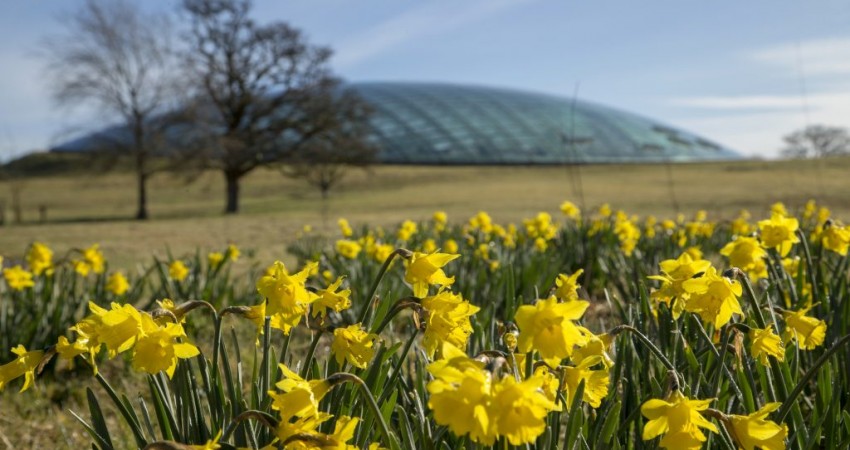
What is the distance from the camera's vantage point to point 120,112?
68.3ft

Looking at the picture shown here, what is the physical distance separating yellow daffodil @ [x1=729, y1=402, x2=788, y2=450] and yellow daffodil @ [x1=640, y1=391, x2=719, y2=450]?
0.04 meters

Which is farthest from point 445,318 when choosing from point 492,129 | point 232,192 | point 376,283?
point 492,129

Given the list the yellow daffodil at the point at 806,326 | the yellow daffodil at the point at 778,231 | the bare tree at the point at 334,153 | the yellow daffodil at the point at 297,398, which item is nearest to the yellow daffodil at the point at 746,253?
the yellow daffodil at the point at 778,231

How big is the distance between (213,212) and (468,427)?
78.4 ft

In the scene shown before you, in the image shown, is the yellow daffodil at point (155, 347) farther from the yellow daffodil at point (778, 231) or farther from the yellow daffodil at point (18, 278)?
the yellow daffodil at point (18, 278)

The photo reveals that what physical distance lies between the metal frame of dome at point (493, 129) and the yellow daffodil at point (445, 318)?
38.2 meters

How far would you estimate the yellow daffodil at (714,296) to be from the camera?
1453mm

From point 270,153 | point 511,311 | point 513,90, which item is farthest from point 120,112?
point 513,90

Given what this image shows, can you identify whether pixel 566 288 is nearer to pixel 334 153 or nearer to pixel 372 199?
pixel 334 153

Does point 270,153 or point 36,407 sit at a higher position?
point 270,153

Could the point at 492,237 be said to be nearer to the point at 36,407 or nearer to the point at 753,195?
the point at 36,407

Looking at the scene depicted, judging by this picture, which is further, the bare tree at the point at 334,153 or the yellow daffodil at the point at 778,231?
the bare tree at the point at 334,153

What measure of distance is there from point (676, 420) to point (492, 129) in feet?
150

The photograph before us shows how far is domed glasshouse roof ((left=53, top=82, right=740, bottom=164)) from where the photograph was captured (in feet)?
141
